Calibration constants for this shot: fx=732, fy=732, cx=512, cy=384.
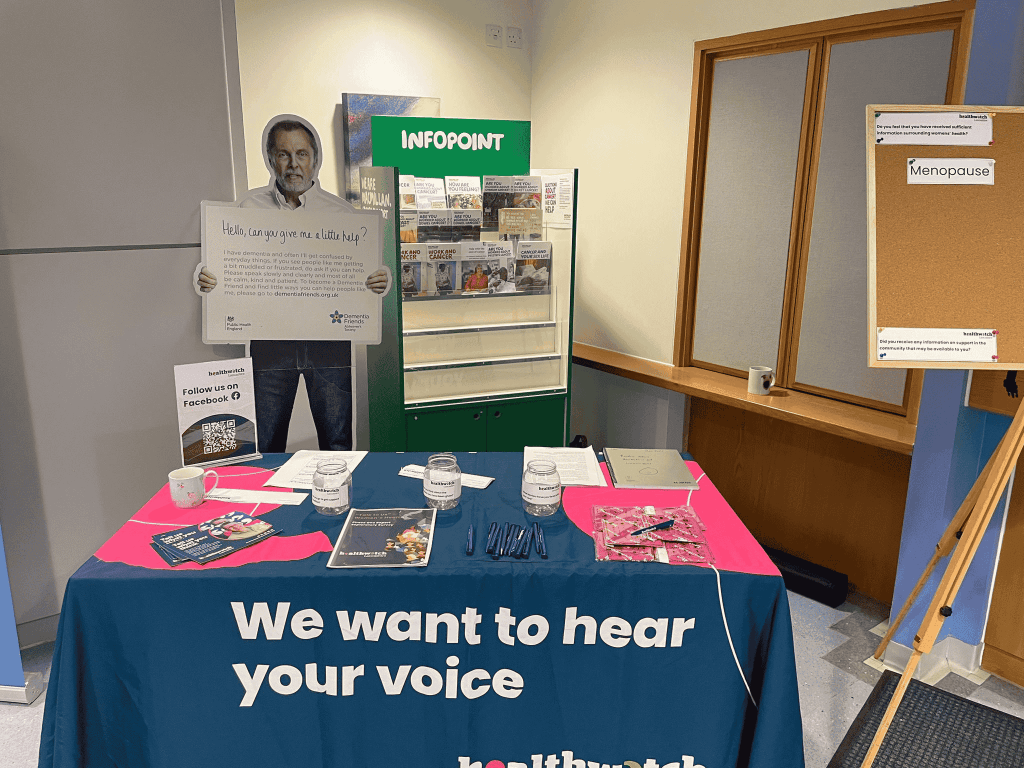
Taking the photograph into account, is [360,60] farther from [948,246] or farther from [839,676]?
[839,676]

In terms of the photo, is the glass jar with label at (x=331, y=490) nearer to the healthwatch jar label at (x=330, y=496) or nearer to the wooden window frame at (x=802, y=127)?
the healthwatch jar label at (x=330, y=496)

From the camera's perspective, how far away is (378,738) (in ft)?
5.52

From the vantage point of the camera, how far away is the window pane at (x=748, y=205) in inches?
123

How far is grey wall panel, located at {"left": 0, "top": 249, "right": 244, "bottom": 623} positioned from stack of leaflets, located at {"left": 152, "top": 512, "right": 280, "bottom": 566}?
1.04 m

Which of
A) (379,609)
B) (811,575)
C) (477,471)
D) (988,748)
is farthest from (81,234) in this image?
(988,748)

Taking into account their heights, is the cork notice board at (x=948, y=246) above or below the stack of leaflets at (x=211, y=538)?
above

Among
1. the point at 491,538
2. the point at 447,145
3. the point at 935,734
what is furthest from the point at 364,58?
the point at 935,734

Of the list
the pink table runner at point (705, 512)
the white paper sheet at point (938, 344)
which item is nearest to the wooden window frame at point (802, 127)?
the white paper sheet at point (938, 344)

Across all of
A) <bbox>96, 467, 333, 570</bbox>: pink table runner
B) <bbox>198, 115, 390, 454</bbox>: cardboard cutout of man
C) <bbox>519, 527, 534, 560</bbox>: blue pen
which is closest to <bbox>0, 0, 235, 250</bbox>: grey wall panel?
<bbox>198, 115, 390, 454</bbox>: cardboard cutout of man

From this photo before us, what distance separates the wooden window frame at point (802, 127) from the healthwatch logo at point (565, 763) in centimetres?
172

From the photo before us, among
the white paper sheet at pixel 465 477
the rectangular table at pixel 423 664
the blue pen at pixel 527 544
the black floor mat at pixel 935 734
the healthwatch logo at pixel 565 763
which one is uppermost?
the white paper sheet at pixel 465 477

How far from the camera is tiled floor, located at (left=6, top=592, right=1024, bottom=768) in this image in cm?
218

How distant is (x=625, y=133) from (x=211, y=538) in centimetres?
297

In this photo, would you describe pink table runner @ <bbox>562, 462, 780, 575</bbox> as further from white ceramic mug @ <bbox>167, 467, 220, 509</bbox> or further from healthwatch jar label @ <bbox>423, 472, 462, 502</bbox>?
white ceramic mug @ <bbox>167, 467, 220, 509</bbox>
